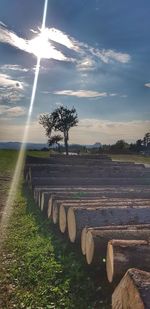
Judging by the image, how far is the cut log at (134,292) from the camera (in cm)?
338

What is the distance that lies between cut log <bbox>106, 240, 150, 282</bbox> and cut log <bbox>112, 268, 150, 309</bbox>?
90 centimetres

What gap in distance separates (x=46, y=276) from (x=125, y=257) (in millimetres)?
1784

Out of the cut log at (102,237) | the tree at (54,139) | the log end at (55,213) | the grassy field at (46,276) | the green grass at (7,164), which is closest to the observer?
the grassy field at (46,276)

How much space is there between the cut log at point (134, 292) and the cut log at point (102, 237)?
1.76 m

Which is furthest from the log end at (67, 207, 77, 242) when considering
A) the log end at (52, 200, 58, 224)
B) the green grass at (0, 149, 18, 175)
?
the green grass at (0, 149, 18, 175)

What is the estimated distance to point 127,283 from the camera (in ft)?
12.2

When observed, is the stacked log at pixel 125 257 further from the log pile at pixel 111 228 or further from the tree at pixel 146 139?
the tree at pixel 146 139

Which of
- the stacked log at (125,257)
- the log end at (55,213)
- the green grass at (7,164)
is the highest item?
the stacked log at (125,257)

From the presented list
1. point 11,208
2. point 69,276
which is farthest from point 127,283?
point 11,208

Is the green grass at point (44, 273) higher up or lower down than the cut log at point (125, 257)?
lower down

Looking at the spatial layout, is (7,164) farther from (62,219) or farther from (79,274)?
(79,274)

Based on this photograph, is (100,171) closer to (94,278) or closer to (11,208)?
(11,208)

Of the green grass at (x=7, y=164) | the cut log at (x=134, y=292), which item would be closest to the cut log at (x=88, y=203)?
the cut log at (x=134, y=292)

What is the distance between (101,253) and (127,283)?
2.07 m
